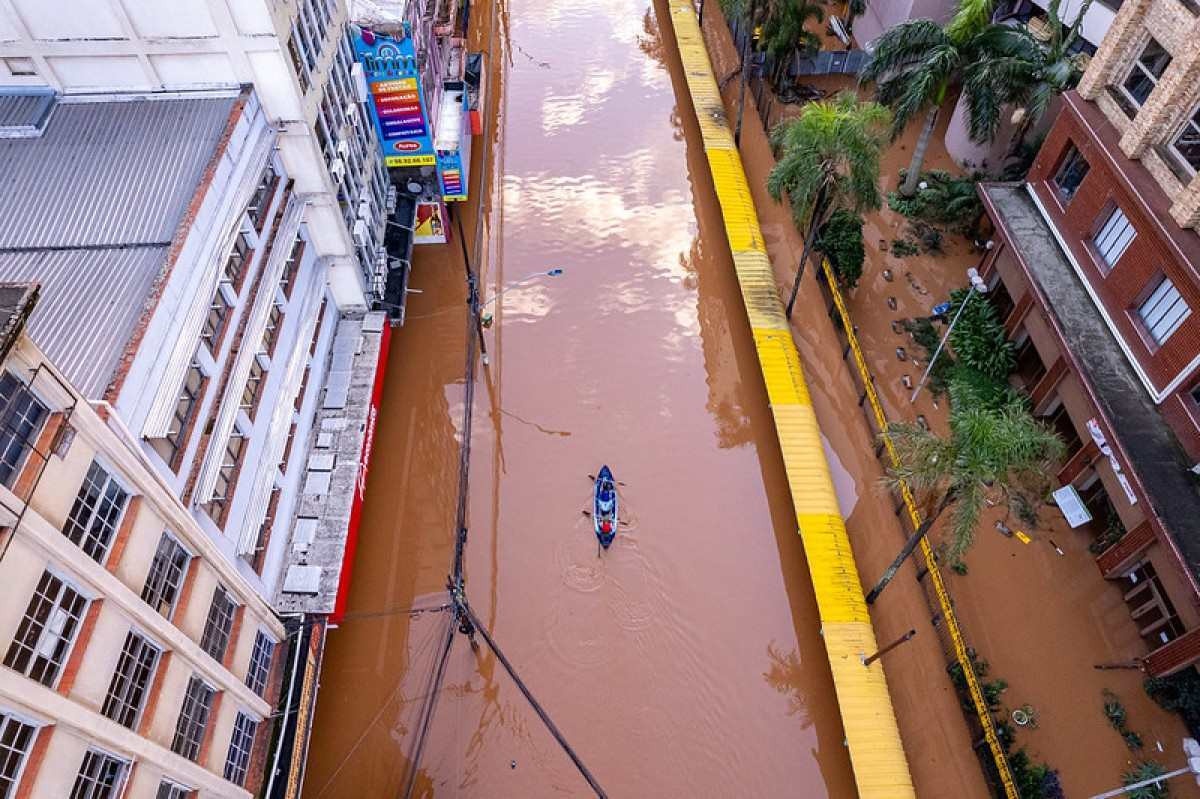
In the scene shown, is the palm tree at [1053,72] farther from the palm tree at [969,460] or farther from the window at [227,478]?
the window at [227,478]

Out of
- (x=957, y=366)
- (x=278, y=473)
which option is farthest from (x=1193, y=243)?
(x=278, y=473)

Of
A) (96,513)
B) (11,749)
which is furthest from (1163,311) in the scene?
(11,749)

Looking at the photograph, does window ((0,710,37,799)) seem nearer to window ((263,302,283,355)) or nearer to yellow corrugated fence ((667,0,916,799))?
window ((263,302,283,355))

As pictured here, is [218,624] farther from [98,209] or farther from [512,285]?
[512,285]

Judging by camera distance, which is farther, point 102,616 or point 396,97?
point 396,97

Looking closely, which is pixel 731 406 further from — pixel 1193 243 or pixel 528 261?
pixel 1193 243

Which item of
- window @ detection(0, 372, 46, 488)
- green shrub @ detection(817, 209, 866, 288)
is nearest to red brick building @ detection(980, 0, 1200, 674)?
green shrub @ detection(817, 209, 866, 288)
